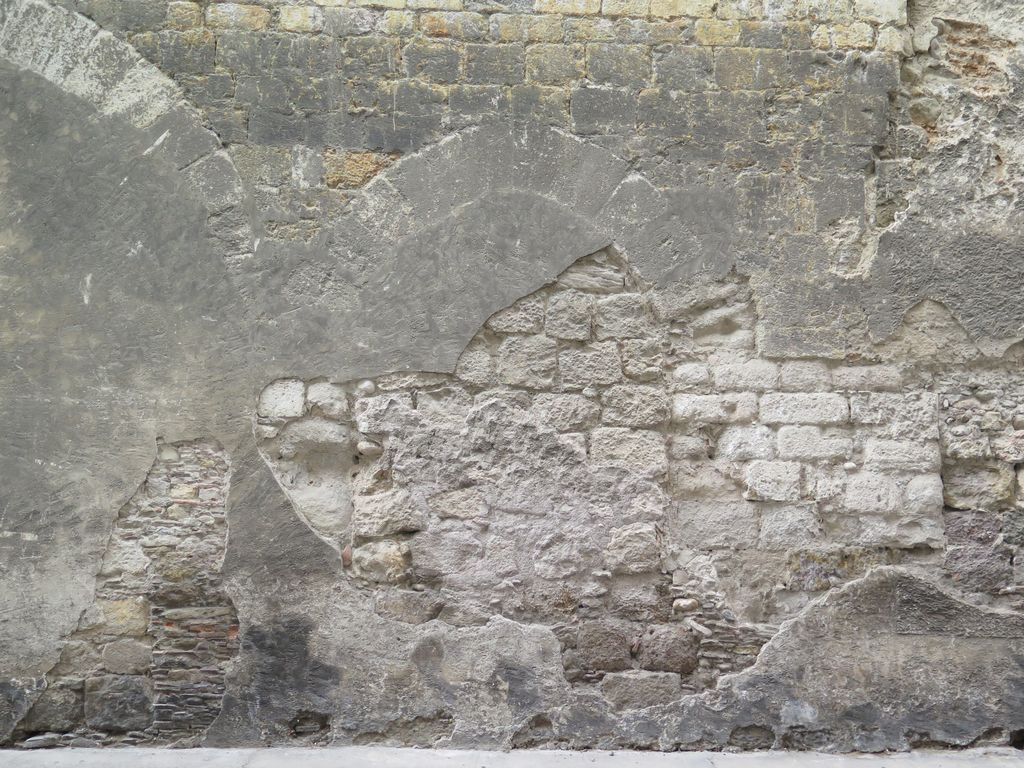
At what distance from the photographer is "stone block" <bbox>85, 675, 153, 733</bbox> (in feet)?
11.4

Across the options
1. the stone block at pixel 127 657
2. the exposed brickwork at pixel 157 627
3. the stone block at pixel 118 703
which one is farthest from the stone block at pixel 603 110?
the stone block at pixel 118 703

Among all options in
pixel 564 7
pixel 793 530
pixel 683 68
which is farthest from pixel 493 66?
pixel 793 530

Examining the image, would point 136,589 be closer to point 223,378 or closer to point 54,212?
point 223,378

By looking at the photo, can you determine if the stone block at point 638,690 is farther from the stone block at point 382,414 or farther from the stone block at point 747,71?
the stone block at point 747,71

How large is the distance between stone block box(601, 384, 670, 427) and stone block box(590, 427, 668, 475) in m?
0.04

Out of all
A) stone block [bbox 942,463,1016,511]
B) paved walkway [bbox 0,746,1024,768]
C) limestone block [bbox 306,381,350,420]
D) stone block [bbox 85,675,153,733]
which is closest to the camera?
paved walkway [bbox 0,746,1024,768]

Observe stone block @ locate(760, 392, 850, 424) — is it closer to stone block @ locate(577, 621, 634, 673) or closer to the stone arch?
stone block @ locate(577, 621, 634, 673)

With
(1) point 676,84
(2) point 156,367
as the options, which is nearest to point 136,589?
(2) point 156,367

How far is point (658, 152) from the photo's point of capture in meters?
3.70

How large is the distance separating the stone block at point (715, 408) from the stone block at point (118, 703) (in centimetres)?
233

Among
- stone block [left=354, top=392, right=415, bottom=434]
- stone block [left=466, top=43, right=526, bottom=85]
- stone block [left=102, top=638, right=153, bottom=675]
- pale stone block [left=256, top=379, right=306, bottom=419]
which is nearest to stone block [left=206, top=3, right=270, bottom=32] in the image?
stone block [left=466, top=43, right=526, bottom=85]

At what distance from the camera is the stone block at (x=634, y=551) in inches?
142

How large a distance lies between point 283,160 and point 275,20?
22.2 inches

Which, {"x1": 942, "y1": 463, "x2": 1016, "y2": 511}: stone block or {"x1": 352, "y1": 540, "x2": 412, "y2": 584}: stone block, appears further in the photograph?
{"x1": 942, "y1": 463, "x2": 1016, "y2": 511}: stone block
